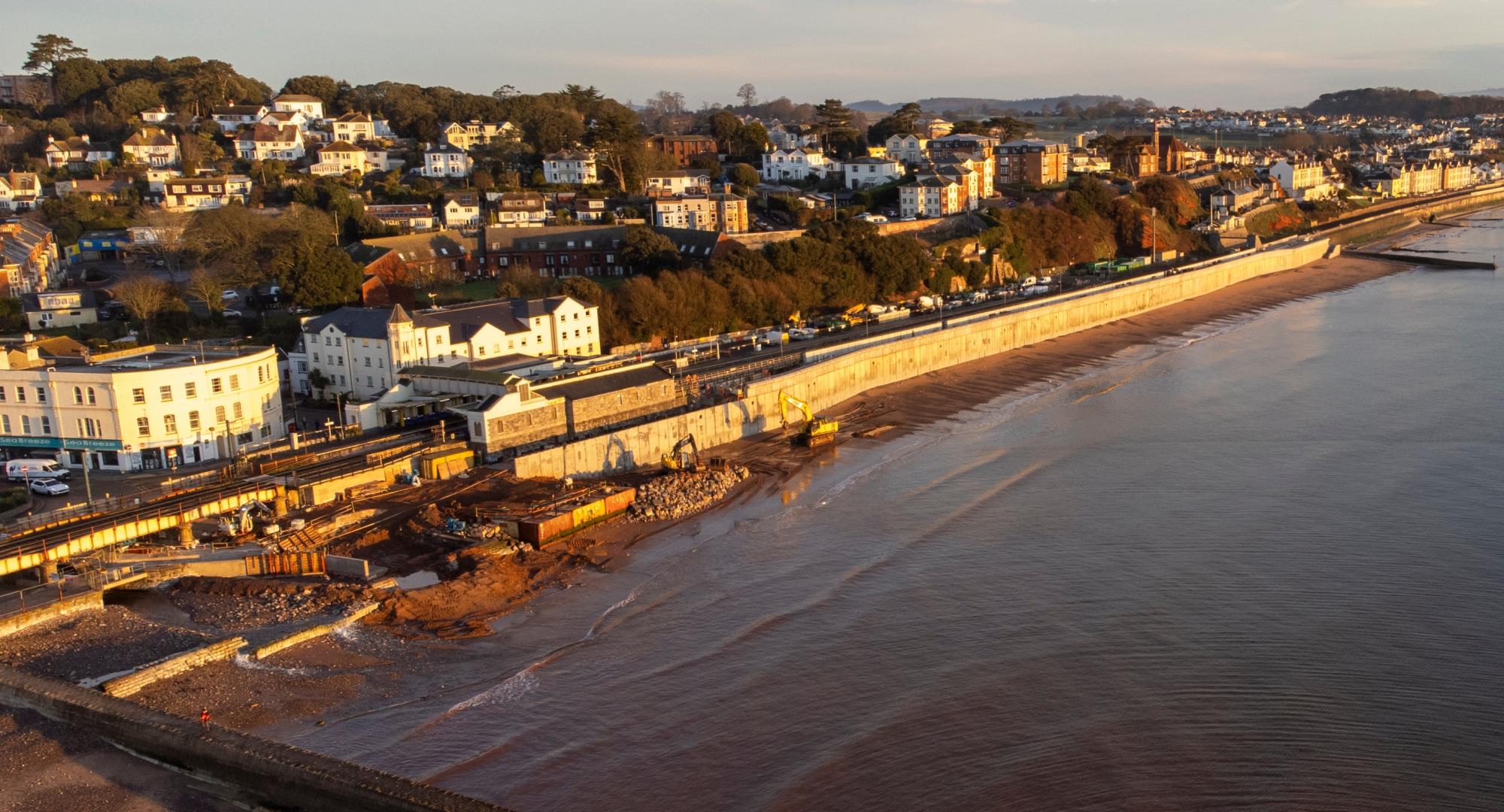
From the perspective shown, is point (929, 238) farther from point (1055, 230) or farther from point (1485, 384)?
point (1485, 384)

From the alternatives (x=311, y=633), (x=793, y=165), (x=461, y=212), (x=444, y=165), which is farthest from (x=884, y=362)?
(x=444, y=165)

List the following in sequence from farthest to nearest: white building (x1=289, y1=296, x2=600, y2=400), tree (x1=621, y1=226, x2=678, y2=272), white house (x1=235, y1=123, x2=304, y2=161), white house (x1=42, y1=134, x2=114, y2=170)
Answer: white house (x1=235, y1=123, x2=304, y2=161) → white house (x1=42, y1=134, x2=114, y2=170) → tree (x1=621, y1=226, x2=678, y2=272) → white building (x1=289, y1=296, x2=600, y2=400)

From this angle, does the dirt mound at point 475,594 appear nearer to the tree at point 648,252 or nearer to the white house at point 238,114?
the tree at point 648,252

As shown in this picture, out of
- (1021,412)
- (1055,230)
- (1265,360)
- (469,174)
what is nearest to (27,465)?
(1021,412)

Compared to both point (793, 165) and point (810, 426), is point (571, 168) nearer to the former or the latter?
point (793, 165)

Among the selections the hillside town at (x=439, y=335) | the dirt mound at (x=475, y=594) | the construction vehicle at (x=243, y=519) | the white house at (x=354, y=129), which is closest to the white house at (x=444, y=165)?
the hillside town at (x=439, y=335)

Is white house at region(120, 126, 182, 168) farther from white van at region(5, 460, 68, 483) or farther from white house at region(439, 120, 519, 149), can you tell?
white van at region(5, 460, 68, 483)

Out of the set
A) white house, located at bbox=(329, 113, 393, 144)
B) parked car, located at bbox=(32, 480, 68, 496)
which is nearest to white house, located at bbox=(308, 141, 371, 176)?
white house, located at bbox=(329, 113, 393, 144)
